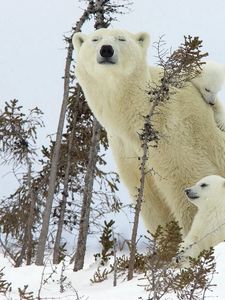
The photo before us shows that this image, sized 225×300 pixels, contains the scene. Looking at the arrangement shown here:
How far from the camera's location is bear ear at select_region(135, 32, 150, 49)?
8.41 meters

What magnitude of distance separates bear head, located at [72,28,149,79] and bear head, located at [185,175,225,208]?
1.65m

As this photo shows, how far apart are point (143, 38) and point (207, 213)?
2.51 metres

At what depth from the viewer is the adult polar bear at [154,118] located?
7.95 metres

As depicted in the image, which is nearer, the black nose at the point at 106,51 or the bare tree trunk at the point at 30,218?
the black nose at the point at 106,51

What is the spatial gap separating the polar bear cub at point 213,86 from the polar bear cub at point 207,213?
91 centimetres

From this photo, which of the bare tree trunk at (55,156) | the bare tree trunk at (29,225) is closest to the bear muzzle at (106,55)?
the bare tree trunk at (55,156)

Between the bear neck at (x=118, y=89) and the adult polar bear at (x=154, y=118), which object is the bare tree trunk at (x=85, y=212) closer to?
the adult polar bear at (x=154, y=118)

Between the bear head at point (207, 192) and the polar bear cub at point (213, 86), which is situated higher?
the polar bear cub at point (213, 86)

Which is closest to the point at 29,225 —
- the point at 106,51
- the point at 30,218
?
the point at 30,218

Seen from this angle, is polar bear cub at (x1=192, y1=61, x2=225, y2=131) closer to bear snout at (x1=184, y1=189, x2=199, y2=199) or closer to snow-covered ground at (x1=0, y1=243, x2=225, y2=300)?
bear snout at (x1=184, y1=189, x2=199, y2=199)

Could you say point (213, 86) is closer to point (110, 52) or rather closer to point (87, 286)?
point (110, 52)

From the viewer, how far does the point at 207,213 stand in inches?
288

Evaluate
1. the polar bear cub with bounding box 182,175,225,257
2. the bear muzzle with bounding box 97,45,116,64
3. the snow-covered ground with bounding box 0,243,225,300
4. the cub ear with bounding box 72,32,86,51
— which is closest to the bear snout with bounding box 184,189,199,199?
the polar bear cub with bounding box 182,175,225,257

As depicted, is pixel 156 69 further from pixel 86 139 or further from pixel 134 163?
pixel 86 139
